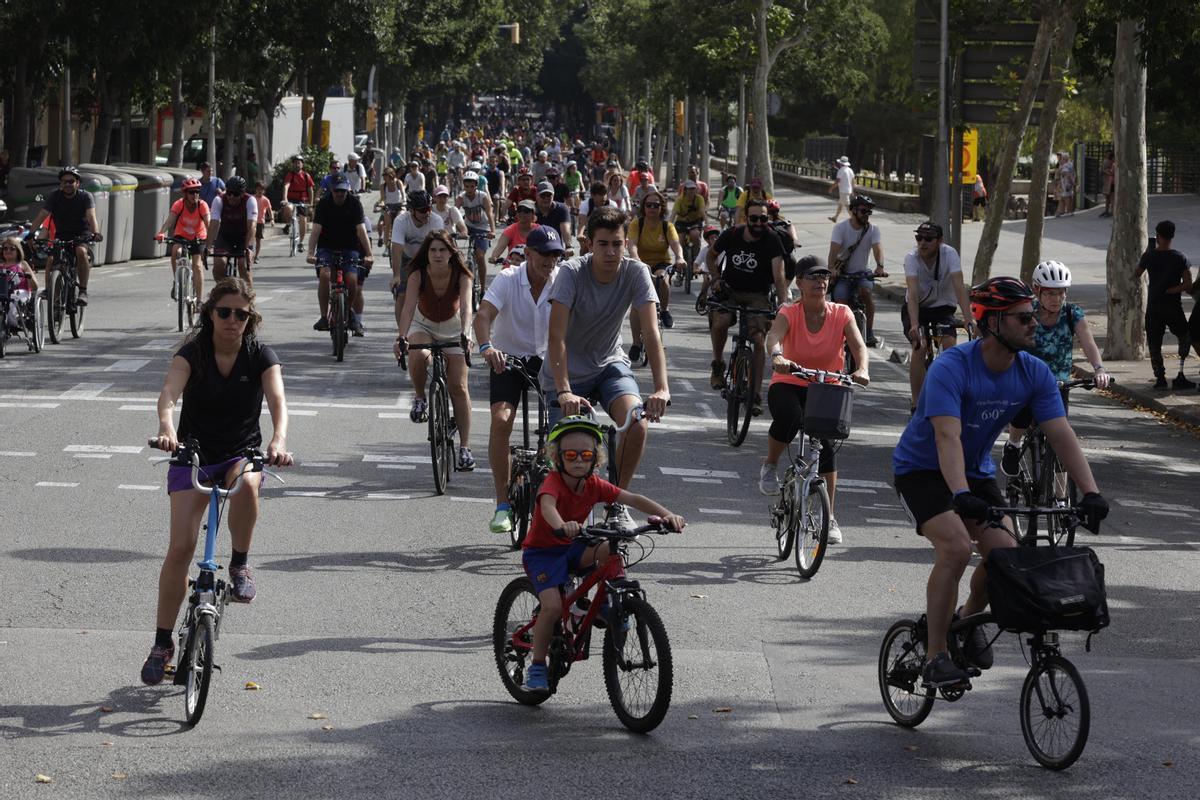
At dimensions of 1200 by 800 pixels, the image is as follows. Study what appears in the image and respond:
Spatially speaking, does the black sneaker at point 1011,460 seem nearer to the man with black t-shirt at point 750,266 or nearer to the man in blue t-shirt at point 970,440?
the man with black t-shirt at point 750,266

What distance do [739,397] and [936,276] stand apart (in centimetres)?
210

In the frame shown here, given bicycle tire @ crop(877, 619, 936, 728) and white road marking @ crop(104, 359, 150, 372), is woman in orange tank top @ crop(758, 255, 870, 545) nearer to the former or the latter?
bicycle tire @ crop(877, 619, 936, 728)

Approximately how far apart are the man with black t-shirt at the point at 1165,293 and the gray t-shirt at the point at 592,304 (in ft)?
39.4

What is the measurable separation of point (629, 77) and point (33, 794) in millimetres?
76166

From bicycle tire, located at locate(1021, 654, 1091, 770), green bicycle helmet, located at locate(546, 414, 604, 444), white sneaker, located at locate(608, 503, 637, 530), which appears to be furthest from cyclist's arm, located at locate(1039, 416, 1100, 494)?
green bicycle helmet, located at locate(546, 414, 604, 444)

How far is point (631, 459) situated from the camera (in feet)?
32.7

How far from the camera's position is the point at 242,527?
7.79 meters

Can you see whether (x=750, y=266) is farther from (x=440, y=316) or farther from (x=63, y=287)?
(x=63, y=287)

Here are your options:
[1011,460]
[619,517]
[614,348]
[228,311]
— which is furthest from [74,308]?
[619,517]

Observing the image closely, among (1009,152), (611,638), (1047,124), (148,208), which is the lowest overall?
(611,638)

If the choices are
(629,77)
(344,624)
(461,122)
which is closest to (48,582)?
(344,624)

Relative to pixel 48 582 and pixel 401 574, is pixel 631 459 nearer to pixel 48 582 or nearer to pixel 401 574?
pixel 401 574

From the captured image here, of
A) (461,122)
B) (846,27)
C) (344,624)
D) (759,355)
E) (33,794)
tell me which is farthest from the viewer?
(461,122)

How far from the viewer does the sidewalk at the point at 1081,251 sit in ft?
69.4
